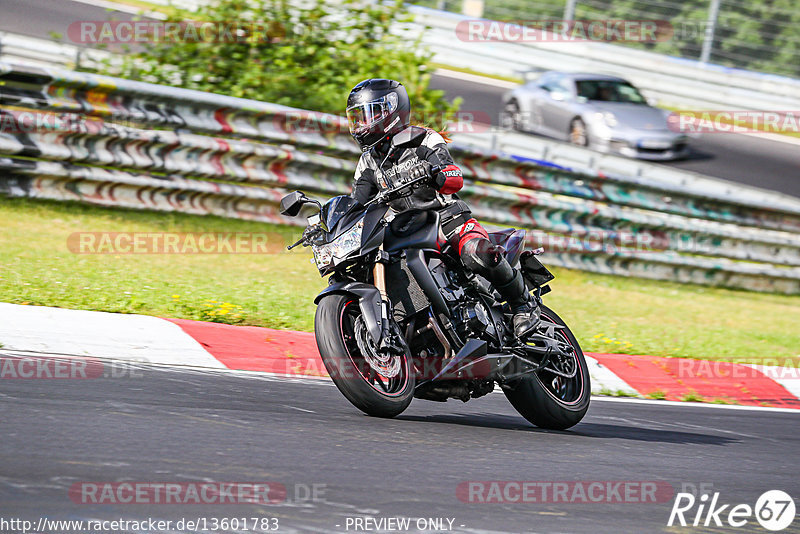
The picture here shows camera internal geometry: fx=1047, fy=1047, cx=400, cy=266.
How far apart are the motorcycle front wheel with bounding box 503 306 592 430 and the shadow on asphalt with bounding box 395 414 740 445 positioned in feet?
0.22

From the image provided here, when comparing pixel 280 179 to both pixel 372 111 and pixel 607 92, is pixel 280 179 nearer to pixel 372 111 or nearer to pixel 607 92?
pixel 372 111

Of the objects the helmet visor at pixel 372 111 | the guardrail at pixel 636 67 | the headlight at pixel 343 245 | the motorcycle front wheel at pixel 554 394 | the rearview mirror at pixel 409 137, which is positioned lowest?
the motorcycle front wheel at pixel 554 394

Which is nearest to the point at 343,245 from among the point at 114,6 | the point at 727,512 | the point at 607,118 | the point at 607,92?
the point at 727,512

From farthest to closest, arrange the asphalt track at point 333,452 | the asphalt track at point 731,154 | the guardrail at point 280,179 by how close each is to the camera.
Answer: the asphalt track at point 731,154 → the guardrail at point 280,179 → the asphalt track at point 333,452

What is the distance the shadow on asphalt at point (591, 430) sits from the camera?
5.64m

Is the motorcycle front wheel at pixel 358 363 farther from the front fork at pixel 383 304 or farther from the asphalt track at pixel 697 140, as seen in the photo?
the asphalt track at pixel 697 140

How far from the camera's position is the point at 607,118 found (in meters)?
18.1

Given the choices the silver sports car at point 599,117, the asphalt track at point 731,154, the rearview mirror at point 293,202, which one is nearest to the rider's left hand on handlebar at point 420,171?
the rearview mirror at point 293,202

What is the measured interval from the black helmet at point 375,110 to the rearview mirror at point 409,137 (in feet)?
0.12

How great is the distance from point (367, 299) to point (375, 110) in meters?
0.98

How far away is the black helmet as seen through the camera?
5.23 metres

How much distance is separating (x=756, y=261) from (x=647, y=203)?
1.60m

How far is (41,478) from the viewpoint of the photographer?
3504mm

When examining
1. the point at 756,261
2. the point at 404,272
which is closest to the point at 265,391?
the point at 404,272
